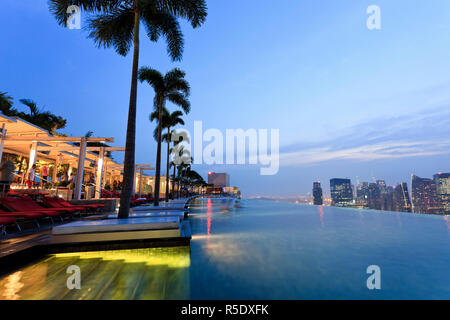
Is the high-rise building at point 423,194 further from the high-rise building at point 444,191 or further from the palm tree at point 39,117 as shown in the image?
the palm tree at point 39,117

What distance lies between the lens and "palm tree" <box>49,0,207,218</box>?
659cm

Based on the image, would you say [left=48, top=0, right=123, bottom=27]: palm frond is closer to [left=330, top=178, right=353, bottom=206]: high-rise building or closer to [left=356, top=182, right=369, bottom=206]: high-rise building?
[left=356, top=182, right=369, bottom=206]: high-rise building

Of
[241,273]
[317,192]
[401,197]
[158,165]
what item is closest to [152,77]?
[158,165]

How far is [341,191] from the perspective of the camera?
76.3 metres

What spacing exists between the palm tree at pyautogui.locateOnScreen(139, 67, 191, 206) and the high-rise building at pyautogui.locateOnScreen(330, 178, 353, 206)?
7302 centimetres

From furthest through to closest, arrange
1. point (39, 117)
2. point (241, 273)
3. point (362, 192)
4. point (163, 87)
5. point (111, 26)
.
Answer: point (362, 192), point (39, 117), point (163, 87), point (111, 26), point (241, 273)

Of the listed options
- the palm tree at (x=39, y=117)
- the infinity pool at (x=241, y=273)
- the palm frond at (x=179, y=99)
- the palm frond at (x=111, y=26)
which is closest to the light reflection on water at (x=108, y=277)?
the infinity pool at (x=241, y=273)

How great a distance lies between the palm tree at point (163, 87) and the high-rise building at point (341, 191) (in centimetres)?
7302

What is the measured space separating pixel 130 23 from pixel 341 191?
83783 mm

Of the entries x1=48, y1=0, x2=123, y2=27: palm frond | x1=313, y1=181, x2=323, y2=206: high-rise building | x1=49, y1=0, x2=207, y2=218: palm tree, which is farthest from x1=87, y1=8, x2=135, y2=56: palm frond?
x1=313, y1=181, x2=323, y2=206: high-rise building

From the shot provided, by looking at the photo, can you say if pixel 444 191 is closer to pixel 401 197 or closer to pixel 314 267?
pixel 401 197

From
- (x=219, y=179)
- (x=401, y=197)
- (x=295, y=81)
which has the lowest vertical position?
(x=401, y=197)
